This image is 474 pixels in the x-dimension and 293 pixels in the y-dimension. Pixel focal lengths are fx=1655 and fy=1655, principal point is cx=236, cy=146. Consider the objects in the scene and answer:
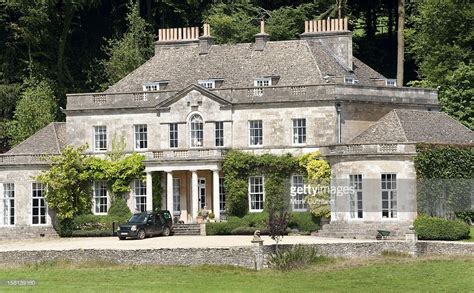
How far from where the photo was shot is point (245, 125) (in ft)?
258

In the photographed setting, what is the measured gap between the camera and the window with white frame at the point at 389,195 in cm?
7350

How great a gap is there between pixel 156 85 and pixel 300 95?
8446mm

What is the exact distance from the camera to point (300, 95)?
77250mm

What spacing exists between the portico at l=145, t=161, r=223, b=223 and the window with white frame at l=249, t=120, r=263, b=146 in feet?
6.88

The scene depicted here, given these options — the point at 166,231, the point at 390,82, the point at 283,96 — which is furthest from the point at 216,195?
the point at 390,82

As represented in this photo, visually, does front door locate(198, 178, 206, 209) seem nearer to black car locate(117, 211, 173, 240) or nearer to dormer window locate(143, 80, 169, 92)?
black car locate(117, 211, 173, 240)

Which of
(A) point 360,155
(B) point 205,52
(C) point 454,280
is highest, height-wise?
(B) point 205,52

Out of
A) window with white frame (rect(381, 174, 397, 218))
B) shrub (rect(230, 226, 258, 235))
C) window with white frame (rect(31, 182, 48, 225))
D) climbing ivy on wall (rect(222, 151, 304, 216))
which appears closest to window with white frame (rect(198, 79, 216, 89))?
climbing ivy on wall (rect(222, 151, 304, 216))

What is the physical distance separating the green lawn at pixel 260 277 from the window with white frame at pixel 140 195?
1346 centimetres

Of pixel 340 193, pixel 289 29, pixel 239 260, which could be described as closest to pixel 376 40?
pixel 289 29

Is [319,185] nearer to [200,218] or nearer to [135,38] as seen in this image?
[200,218]

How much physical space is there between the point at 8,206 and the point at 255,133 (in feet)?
42.0

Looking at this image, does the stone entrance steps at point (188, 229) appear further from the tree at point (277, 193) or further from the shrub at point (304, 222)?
the shrub at point (304, 222)

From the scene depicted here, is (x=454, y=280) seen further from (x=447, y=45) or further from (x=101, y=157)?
(x=447, y=45)
